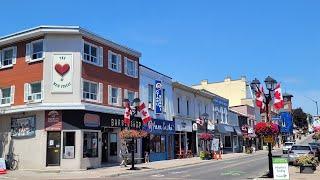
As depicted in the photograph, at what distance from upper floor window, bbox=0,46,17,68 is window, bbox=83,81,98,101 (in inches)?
233

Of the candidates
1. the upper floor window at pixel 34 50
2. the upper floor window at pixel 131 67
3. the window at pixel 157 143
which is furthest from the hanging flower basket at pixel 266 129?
the window at pixel 157 143

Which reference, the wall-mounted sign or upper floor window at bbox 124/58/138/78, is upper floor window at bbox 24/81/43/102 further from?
upper floor window at bbox 124/58/138/78

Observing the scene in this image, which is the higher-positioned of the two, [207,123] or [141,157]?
[207,123]

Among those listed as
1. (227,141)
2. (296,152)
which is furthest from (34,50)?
(227,141)

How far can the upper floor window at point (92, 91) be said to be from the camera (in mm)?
33250

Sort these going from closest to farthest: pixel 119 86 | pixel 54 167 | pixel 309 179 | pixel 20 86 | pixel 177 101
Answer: pixel 309 179
pixel 54 167
pixel 20 86
pixel 119 86
pixel 177 101

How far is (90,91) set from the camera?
33906 millimetres

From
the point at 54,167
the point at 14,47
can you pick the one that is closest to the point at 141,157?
the point at 54,167

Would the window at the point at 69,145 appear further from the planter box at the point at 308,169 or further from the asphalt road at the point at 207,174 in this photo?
the planter box at the point at 308,169

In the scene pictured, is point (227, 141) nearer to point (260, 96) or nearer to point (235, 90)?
point (235, 90)

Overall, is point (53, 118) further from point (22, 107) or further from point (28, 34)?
point (28, 34)

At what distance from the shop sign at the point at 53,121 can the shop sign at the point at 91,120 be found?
5.84 feet

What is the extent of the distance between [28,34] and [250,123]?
56.5 meters

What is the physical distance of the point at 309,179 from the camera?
21.8m
